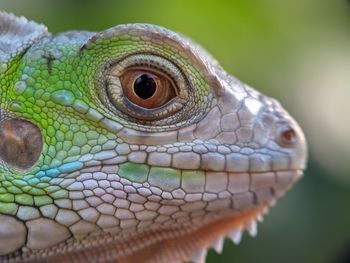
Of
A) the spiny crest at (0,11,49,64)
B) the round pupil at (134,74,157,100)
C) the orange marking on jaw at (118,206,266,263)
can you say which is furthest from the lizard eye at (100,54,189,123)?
the orange marking on jaw at (118,206,266,263)

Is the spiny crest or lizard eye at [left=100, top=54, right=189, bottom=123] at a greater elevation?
the spiny crest

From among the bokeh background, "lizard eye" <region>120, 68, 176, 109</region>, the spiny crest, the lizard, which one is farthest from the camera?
the bokeh background

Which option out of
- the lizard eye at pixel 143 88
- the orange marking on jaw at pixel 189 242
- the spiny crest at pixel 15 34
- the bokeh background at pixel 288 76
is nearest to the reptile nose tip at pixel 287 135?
the orange marking on jaw at pixel 189 242

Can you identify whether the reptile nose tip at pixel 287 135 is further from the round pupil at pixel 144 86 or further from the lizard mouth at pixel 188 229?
the round pupil at pixel 144 86

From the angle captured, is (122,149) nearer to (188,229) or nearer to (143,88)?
(143,88)

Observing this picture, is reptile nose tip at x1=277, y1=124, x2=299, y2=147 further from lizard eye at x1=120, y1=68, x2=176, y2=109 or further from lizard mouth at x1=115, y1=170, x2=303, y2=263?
lizard eye at x1=120, y1=68, x2=176, y2=109

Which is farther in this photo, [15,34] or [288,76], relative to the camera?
[288,76]

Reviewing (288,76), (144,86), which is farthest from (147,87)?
(288,76)
